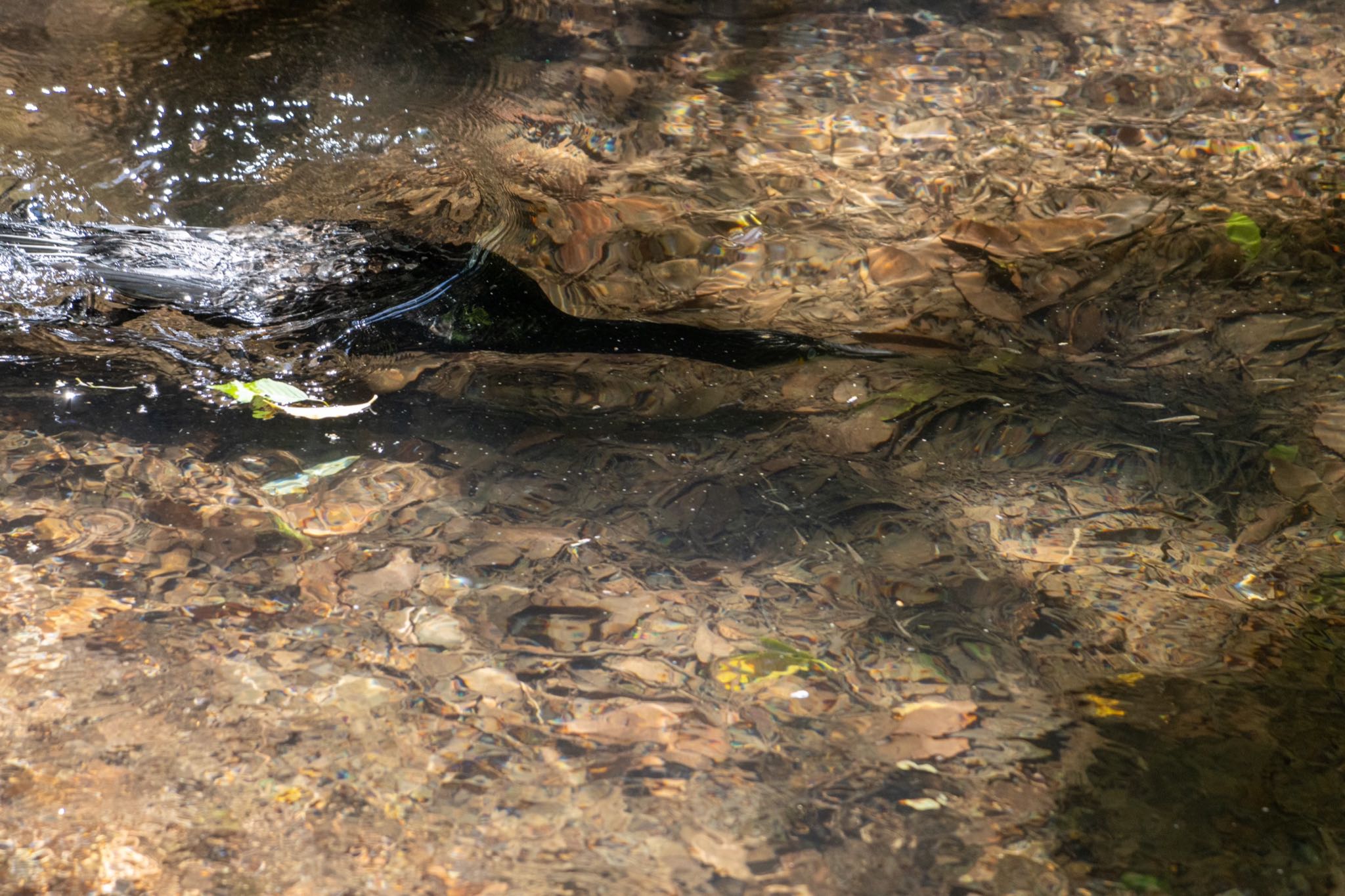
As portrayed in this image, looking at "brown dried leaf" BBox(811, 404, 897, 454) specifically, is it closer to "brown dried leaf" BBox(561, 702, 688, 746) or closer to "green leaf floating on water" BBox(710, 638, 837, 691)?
"green leaf floating on water" BBox(710, 638, 837, 691)

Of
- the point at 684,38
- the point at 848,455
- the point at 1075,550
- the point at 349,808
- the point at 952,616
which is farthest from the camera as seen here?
the point at 684,38

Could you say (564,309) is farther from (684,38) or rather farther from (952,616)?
(952,616)

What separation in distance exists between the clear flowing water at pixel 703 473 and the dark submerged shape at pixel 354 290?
0.07 metres

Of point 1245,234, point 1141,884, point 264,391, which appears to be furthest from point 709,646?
point 1245,234

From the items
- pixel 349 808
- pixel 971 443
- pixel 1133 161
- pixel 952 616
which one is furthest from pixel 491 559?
pixel 1133 161

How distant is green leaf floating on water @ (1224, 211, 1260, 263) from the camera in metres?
2.66

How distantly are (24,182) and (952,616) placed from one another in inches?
127

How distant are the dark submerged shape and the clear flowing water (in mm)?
71

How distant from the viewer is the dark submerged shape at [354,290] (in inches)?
111

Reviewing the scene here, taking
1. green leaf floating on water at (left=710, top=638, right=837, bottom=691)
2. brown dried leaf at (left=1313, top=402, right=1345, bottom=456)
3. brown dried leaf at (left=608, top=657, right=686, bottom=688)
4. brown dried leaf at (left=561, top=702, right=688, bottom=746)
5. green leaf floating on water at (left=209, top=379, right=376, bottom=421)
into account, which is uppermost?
brown dried leaf at (left=1313, top=402, right=1345, bottom=456)

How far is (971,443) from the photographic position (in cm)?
250

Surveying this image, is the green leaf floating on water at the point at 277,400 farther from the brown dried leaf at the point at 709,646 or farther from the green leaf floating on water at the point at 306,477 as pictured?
the brown dried leaf at the point at 709,646

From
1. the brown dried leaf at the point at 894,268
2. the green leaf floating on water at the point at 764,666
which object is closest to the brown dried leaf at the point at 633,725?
the green leaf floating on water at the point at 764,666

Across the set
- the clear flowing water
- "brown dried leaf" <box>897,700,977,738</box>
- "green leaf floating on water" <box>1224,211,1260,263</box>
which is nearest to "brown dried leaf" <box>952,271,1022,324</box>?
the clear flowing water
